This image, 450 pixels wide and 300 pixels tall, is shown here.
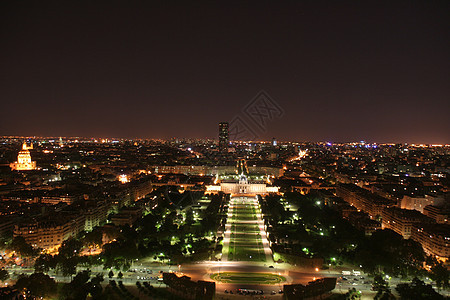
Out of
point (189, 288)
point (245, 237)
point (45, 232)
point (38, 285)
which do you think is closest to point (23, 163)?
point (45, 232)

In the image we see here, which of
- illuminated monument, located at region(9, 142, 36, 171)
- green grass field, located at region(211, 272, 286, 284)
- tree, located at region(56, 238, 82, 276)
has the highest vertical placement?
illuminated monument, located at region(9, 142, 36, 171)

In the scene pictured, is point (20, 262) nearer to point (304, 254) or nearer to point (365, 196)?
point (304, 254)

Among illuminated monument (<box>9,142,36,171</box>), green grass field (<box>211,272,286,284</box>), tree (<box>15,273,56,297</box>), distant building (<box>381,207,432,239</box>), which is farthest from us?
illuminated monument (<box>9,142,36,171</box>)

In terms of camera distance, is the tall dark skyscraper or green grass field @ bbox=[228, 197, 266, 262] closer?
green grass field @ bbox=[228, 197, 266, 262]

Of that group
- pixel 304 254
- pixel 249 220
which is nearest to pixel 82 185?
pixel 249 220

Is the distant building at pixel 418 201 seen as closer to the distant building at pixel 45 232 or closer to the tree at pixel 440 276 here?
the tree at pixel 440 276

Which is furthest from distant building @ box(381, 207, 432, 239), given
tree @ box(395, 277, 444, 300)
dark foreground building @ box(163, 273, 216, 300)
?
dark foreground building @ box(163, 273, 216, 300)

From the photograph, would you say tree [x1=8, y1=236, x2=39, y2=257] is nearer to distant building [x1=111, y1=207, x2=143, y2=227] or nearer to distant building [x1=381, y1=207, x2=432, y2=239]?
distant building [x1=111, y1=207, x2=143, y2=227]
